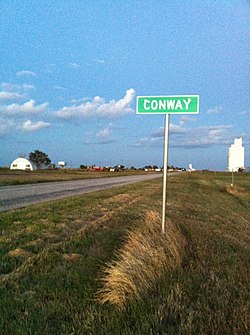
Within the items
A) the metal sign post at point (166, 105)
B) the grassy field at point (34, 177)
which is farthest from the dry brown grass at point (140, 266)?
the grassy field at point (34, 177)

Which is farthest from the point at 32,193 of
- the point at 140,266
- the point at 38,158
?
the point at 38,158

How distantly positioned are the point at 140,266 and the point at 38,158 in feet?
522

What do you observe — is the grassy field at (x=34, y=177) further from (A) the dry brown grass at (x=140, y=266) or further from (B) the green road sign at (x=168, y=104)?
(A) the dry brown grass at (x=140, y=266)

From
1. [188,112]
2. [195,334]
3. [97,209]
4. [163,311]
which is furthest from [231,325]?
[97,209]

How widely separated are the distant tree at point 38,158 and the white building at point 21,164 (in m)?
11.3

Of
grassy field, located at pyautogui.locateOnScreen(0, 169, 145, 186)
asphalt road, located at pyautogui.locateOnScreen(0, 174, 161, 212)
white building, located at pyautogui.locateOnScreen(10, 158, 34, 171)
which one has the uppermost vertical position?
white building, located at pyautogui.locateOnScreen(10, 158, 34, 171)

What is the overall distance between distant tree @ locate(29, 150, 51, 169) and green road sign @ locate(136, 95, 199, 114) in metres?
156

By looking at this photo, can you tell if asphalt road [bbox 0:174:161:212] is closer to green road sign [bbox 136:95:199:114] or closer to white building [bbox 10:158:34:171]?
green road sign [bbox 136:95:199:114]

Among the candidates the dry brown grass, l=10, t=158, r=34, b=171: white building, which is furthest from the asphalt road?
l=10, t=158, r=34, b=171: white building

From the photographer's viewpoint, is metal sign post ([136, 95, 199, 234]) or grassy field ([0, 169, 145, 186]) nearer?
metal sign post ([136, 95, 199, 234])

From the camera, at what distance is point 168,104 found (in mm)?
6680

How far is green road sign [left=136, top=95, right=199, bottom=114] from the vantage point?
650 centimetres

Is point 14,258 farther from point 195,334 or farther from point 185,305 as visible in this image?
point 195,334

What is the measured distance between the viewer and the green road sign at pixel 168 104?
6.50 m
